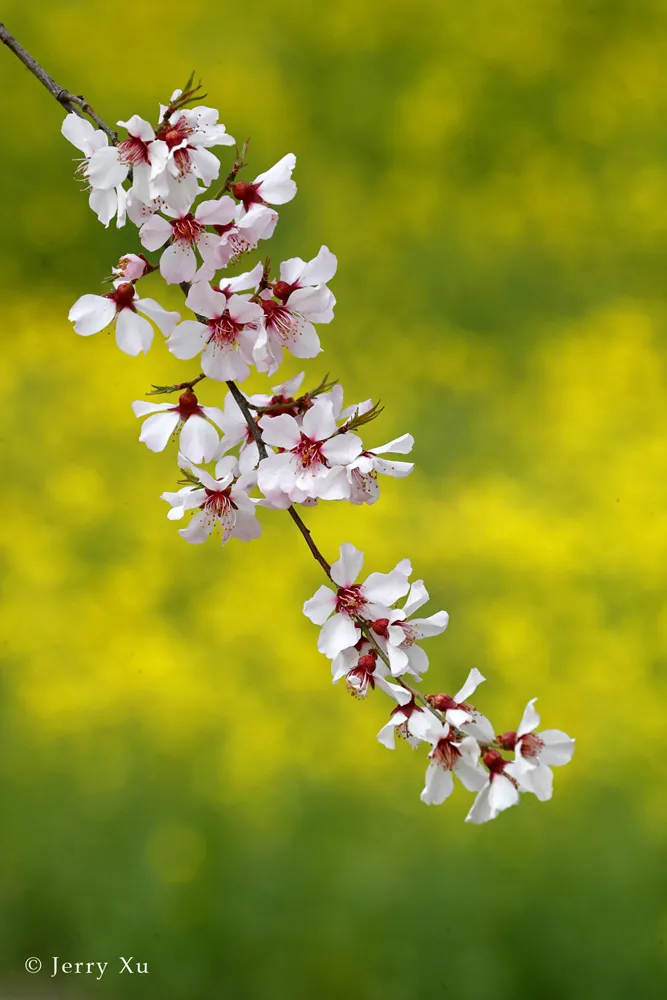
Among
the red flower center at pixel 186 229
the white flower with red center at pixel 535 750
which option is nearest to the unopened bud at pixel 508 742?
the white flower with red center at pixel 535 750

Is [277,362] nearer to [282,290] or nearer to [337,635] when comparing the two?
[282,290]

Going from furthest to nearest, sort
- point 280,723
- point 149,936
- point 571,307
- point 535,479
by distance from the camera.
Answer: point 571,307 < point 535,479 < point 280,723 < point 149,936

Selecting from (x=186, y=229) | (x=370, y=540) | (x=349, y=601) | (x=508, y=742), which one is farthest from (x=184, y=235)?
(x=370, y=540)

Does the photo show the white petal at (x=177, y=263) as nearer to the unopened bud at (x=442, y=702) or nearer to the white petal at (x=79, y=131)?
the white petal at (x=79, y=131)

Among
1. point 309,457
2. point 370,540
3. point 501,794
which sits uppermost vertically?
point 370,540

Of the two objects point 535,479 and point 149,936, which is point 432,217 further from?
point 149,936

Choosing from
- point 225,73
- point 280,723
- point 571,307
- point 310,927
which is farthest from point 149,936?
point 225,73

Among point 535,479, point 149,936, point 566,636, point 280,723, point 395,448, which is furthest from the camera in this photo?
point 535,479

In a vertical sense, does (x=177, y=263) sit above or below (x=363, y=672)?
above
